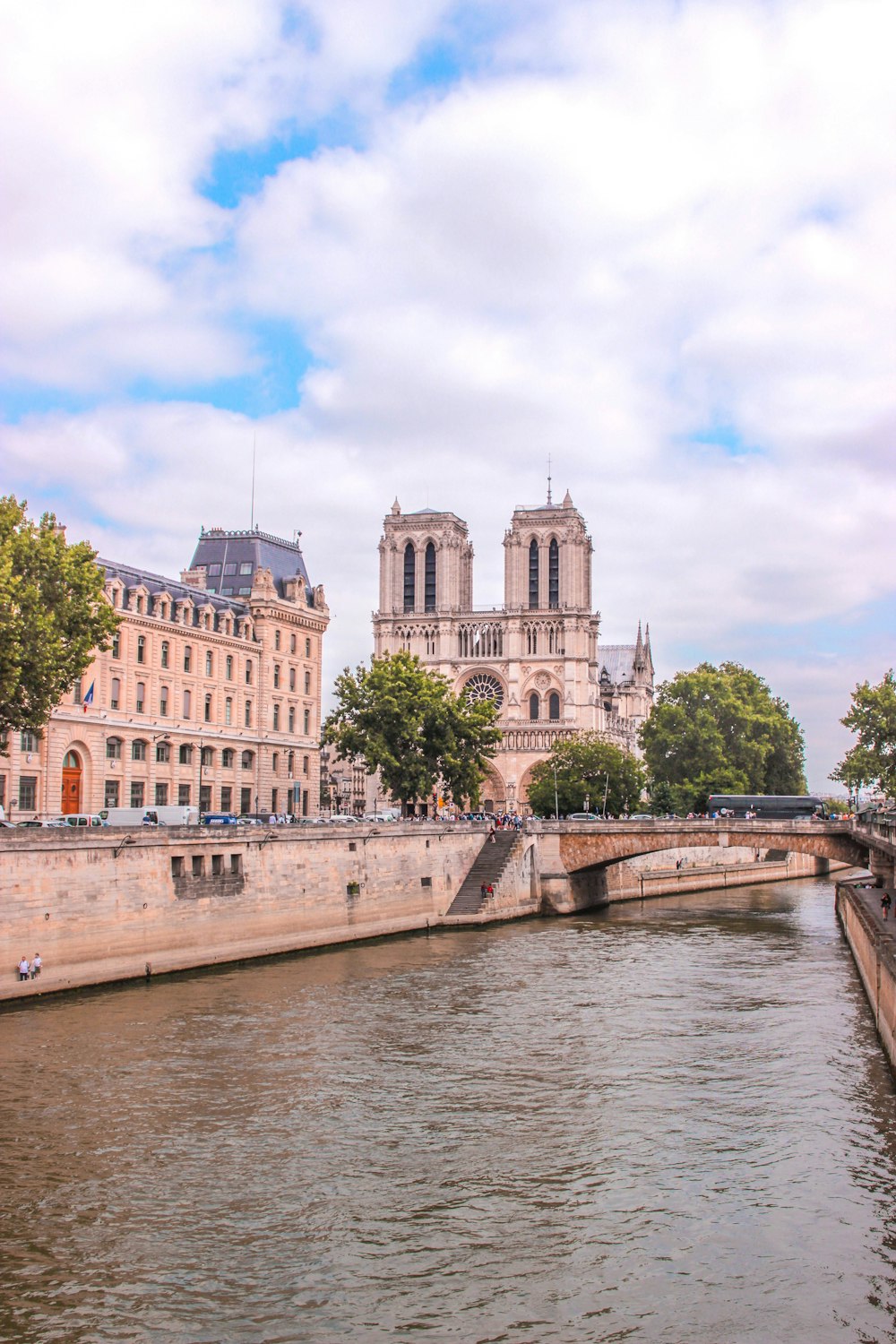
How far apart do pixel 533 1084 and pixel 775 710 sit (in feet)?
348

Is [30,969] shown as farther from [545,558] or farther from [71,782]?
[545,558]

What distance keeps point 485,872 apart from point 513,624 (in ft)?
266

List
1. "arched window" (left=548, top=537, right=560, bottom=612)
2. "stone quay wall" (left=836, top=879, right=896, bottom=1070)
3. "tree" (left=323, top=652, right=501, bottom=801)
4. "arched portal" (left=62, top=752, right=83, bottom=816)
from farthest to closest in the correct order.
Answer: "arched window" (left=548, top=537, right=560, bottom=612) → "tree" (left=323, top=652, right=501, bottom=801) → "arched portal" (left=62, top=752, right=83, bottom=816) → "stone quay wall" (left=836, top=879, right=896, bottom=1070)

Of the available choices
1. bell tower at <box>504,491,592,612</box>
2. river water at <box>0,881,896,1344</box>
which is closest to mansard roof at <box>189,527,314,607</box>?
river water at <box>0,881,896,1344</box>

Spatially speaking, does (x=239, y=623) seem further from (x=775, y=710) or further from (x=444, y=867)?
(x=775, y=710)

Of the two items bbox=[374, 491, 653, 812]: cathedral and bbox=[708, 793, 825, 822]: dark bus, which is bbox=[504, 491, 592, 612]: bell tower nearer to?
bbox=[374, 491, 653, 812]: cathedral

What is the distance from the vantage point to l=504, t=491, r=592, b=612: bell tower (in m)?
147

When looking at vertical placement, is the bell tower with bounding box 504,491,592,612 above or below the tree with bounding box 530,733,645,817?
above

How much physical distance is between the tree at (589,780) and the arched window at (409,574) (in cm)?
4216

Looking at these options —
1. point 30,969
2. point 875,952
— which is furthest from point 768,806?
point 30,969

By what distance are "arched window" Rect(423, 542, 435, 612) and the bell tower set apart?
849cm

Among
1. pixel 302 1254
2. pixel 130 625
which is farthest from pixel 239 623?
pixel 302 1254

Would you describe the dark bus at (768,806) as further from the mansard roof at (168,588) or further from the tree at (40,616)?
the tree at (40,616)

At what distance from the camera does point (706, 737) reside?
110 m
